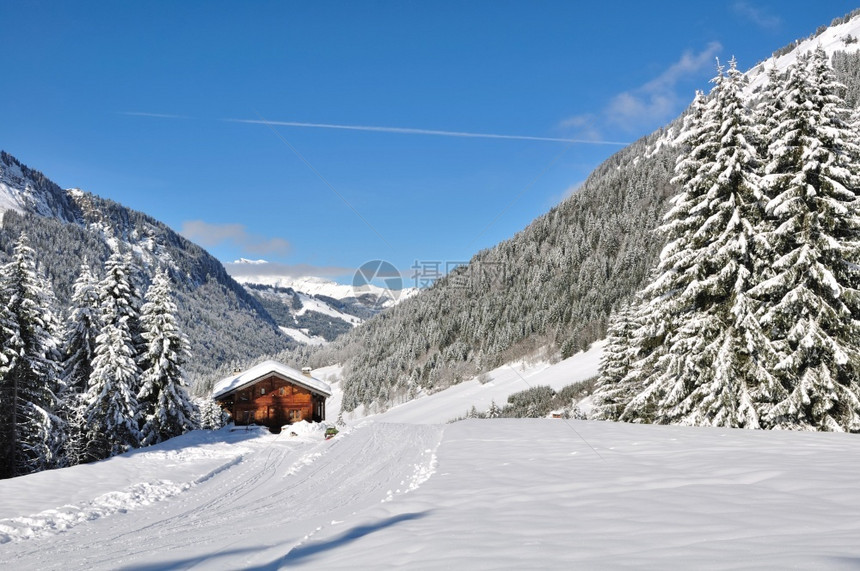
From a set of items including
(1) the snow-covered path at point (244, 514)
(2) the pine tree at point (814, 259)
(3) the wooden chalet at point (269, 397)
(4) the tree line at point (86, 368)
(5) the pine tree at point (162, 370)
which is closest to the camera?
(1) the snow-covered path at point (244, 514)

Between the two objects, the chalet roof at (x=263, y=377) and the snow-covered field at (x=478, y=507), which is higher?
the chalet roof at (x=263, y=377)

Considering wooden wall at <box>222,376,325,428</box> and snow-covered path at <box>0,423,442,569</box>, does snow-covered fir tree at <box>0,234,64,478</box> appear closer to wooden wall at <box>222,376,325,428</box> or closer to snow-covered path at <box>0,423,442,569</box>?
snow-covered path at <box>0,423,442,569</box>

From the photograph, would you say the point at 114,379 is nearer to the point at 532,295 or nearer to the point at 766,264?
the point at 766,264

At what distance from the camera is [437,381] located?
10400 centimetres

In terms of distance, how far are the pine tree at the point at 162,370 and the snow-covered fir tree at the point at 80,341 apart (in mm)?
3003

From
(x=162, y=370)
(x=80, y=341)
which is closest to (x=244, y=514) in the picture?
(x=162, y=370)

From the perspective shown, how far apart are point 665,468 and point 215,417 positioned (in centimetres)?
6099

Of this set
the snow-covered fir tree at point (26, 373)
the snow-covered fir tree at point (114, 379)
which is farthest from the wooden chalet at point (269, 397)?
the snow-covered fir tree at point (26, 373)

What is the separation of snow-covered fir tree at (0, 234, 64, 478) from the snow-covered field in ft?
31.5

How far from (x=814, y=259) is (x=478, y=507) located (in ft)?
47.1

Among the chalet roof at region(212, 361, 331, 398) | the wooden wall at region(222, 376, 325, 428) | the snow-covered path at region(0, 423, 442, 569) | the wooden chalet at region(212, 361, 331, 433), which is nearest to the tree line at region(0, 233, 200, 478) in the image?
the chalet roof at region(212, 361, 331, 398)

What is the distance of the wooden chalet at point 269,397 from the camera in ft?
122

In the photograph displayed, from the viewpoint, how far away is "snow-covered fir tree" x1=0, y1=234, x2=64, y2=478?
72.0 ft

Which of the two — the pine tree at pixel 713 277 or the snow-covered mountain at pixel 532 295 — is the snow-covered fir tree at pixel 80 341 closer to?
the pine tree at pixel 713 277
